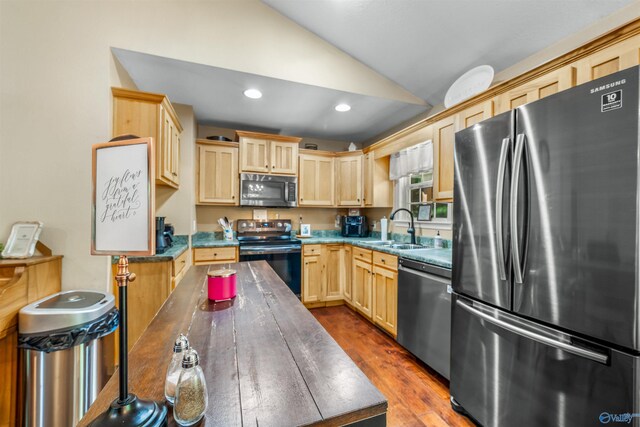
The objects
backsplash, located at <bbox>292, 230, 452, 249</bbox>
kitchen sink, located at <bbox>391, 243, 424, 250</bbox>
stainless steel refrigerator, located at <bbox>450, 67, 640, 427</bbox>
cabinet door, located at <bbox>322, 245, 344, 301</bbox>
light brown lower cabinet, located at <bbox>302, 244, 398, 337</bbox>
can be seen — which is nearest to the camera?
stainless steel refrigerator, located at <bbox>450, 67, 640, 427</bbox>

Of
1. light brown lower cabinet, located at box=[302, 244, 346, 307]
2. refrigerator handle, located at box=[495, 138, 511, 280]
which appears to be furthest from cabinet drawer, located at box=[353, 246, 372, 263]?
refrigerator handle, located at box=[495, 138, 511, 280]

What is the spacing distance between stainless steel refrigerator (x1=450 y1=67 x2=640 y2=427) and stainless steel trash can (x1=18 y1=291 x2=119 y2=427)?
2.21 m

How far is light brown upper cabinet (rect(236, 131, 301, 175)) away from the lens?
3.50 metres

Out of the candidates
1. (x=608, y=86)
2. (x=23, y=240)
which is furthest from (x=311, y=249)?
(x=608, y=86)

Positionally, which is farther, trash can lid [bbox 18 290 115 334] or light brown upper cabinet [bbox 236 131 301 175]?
light brown upper cabinet [bbox 236 131 301 175]

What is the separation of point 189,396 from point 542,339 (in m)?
1.46

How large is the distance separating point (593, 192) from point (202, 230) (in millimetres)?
3741

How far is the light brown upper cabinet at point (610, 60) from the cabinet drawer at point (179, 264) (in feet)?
9.92

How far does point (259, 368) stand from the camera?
0.72 m

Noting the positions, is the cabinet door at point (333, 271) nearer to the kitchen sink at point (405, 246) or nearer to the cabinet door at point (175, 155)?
the kitchen sink at point (405, 246)

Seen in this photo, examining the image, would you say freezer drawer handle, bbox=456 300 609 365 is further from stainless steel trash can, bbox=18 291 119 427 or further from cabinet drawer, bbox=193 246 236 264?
cabinet drawer, bbox=193 246 236 264

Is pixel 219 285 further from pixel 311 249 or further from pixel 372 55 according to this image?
pixel 372 55

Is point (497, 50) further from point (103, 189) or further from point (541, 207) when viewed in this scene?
point (103, 189)

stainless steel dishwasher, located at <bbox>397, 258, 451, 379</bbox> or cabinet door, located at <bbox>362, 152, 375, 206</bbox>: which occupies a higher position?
cabinet door, located at <bbox>362, 152, 375, 206</bbox>
